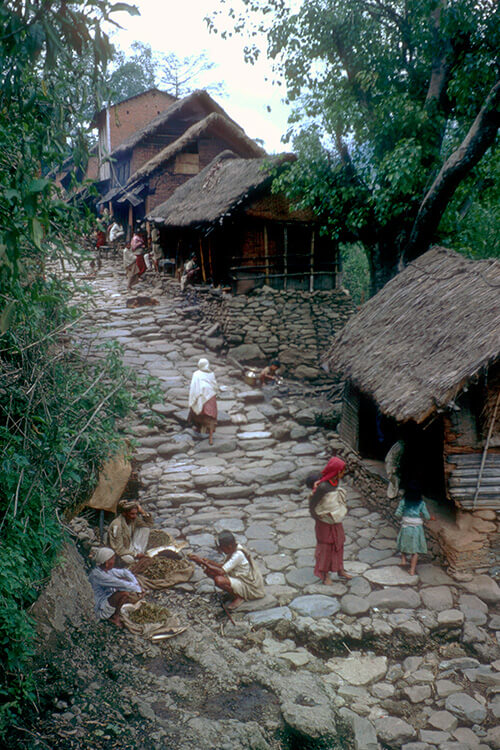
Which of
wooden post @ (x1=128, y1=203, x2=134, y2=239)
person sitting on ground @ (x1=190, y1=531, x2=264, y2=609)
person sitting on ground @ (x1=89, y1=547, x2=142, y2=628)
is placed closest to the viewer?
person sitting on ground @ (x1=89, y1=547, x2=142, y2=628)

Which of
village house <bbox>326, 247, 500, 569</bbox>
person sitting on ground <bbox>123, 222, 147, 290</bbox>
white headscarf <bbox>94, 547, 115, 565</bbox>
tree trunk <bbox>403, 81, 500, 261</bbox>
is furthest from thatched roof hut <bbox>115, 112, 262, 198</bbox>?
white headscarf <bbox>94, 547, 115, 565</bbox>

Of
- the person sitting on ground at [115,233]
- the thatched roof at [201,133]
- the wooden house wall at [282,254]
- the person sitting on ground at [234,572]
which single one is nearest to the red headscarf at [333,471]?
the person sitting on ground at [234,572]

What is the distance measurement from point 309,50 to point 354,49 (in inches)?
37.8

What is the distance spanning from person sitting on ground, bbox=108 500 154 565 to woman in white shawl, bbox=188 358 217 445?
3.11 m

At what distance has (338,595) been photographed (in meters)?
6.48

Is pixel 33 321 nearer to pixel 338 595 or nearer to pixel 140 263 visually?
pixel 338 595

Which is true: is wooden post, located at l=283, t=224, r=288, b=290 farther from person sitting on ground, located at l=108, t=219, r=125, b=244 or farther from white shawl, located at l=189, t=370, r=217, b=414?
person sitting on ground, located at l=108, t=219, r=125, b=244

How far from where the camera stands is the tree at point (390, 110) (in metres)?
10.0

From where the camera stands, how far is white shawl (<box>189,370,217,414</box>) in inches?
407

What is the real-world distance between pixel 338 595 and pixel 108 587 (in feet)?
8.61

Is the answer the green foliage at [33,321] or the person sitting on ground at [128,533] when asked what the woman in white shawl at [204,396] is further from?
the green foliage at [33,321]

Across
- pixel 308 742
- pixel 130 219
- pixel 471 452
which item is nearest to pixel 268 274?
pixel 471 452

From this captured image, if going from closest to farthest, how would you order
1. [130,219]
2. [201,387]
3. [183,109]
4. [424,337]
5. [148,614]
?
[148,614] → [424,337] → [201,387] → [183,109] → [130,219]

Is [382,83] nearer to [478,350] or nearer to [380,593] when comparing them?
[478,350]
